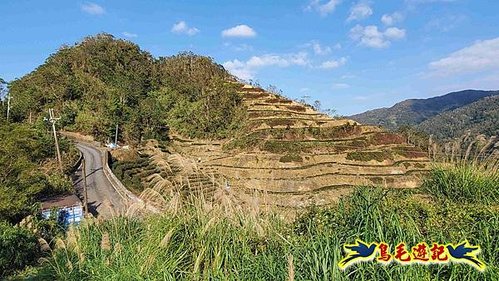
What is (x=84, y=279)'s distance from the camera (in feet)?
12.1

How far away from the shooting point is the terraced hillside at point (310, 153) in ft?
107

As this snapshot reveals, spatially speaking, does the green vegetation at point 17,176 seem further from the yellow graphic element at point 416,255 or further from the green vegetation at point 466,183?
the yellow graphic element at point 416,255

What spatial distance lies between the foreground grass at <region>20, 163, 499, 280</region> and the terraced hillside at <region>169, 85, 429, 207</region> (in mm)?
25902

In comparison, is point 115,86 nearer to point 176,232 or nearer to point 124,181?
point 124,181

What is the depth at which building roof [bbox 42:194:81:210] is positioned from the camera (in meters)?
17.1

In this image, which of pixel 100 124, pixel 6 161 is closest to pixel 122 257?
pixel 6 161

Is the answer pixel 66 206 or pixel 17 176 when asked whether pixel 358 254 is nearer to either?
pixel 17 176

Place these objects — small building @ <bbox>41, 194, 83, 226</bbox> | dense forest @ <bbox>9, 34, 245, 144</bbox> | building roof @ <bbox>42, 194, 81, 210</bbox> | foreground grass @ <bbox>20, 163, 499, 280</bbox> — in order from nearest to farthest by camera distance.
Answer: foreground grass @ <bbox>20, 163, 499, 280</bbox>
small building @ <bbox>41, 194, 83, 226</bbox>
building roof @ <bbox>42, 194, 81, 210</bbox>
dense forest @ <bbox>9, 34, 245, 144</bbox>

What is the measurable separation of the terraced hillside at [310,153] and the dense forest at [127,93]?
3.61m

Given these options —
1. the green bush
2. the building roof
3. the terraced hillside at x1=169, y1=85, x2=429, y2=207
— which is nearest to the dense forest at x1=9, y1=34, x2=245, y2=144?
the terraced hillside at x1=169, y1=85, x2=429, y2=207

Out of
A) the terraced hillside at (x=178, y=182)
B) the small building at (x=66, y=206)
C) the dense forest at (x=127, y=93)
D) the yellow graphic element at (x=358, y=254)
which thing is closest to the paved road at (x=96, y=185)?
the small building at (x=66, y=206)

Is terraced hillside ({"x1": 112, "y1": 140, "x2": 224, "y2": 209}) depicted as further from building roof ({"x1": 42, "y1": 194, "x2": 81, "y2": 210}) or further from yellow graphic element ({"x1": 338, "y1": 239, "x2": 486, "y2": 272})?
building roof ({"x1": 42, "y1": 194, "x2": 81, "y2": 210})

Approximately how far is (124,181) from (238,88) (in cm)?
2908

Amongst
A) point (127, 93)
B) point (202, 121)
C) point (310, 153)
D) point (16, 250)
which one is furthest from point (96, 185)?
point (127, 93)
